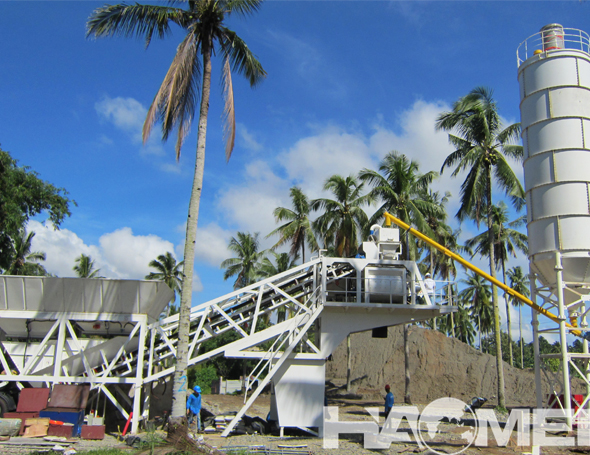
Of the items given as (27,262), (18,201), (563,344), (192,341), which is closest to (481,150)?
(563,344)

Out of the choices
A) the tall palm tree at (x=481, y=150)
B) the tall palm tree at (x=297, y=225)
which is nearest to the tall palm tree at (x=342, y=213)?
the tall palm tree at (x=297, y=225)

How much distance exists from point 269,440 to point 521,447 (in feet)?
25.2

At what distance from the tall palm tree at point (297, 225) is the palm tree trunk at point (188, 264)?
787 inches

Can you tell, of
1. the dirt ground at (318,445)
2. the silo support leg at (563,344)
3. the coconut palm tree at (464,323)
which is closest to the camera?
the dirt ground at (318,445)

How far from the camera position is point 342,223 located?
33062 mm

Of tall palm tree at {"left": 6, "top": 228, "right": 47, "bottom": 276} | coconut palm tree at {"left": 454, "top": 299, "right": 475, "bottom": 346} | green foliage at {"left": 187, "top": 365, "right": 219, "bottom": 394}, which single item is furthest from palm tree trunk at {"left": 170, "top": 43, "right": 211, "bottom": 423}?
coconut palm tree at {"left": 454, "top": 299, "right": 475, "bottom": 346}

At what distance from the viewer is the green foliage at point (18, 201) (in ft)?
82.4

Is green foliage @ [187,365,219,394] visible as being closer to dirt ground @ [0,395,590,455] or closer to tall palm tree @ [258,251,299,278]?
tall palm tree @ [258,251,299,278]

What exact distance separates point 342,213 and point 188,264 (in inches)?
820

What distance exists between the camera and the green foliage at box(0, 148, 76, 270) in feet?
82.4

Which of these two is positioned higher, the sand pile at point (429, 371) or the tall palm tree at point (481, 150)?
the tall palm tree at point (481, 150)

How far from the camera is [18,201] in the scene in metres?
26.0

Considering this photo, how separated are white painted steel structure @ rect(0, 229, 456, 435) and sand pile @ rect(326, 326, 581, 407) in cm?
1983

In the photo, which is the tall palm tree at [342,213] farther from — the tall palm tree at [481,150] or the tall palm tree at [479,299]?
the tall palm tree at [479,299]
